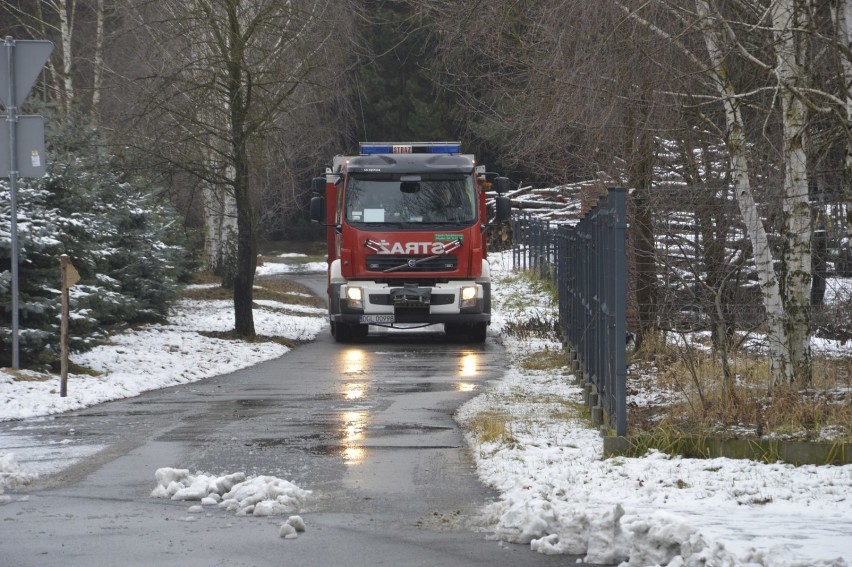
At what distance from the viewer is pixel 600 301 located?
10.8m

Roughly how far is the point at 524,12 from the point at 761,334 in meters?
5.42

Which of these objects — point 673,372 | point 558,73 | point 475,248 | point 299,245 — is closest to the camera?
point 673,372

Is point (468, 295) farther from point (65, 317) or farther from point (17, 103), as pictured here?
point (65, 317)

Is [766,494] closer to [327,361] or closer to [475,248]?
[327,361]

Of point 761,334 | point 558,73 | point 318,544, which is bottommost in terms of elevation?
point 318,544

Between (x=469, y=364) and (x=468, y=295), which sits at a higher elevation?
(x=468, y=295)

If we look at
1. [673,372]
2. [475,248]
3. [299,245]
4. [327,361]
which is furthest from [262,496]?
[299,245]

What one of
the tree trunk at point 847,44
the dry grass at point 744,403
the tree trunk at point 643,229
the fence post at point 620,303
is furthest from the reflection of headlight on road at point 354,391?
the tree trunk at point 847,44

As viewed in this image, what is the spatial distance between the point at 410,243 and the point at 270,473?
12664mm

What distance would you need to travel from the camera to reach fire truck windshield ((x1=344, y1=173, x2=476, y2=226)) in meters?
21.3

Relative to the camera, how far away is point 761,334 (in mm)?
10656

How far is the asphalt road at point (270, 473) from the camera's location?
6.47 m

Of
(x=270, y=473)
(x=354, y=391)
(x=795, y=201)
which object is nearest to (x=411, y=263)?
(x=354, y=391)

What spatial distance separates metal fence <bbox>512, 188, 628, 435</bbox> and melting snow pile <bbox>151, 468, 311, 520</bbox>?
2503 millimetres
